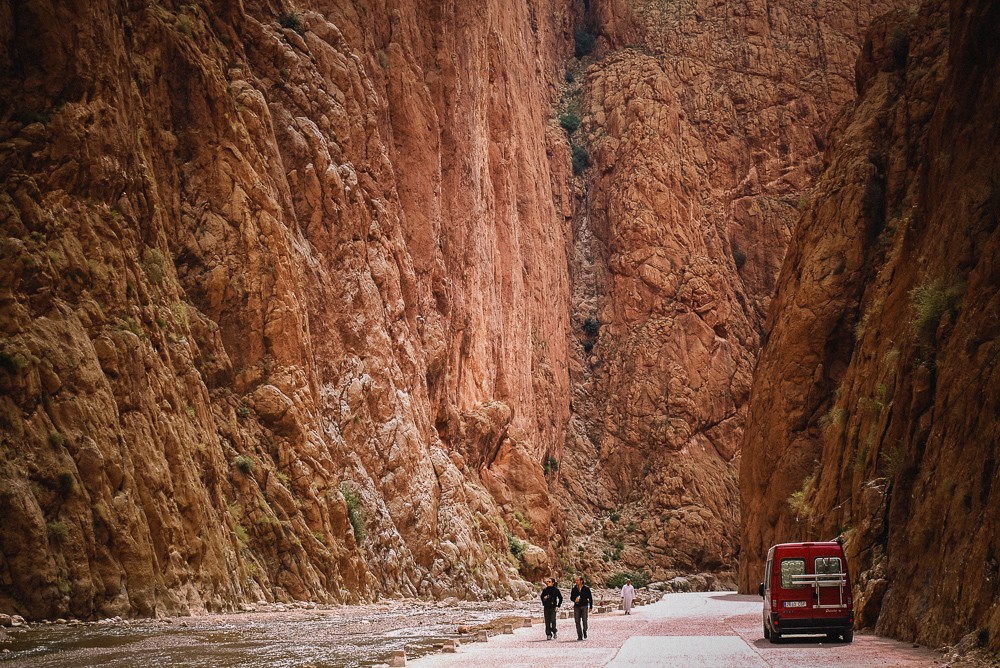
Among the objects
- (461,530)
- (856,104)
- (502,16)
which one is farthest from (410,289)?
(502,16)

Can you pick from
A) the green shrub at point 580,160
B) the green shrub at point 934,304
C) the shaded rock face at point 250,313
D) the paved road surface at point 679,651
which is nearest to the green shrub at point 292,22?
the shaded rock face at point 250,313

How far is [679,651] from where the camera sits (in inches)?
625

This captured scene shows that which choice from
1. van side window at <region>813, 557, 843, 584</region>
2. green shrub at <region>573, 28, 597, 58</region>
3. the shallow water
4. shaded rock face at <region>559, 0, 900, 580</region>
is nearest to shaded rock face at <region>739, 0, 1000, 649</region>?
van side window at <region>813, 557, 843, 584</region>

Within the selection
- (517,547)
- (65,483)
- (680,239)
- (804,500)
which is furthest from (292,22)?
(680,239)

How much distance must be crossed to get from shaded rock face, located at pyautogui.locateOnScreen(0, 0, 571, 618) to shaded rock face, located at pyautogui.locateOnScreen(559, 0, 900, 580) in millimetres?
13444

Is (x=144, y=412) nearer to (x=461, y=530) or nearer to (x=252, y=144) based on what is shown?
(x=252, y=144)

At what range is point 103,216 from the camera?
25.8m

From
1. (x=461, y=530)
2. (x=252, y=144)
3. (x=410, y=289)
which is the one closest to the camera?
(x=252, y=144)

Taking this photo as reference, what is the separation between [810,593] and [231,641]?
35.8 ft

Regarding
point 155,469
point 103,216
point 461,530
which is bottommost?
point 461,530

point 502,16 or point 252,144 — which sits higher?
point 502,16

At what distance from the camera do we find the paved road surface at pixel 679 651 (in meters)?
13.8

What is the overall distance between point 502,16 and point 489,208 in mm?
15799

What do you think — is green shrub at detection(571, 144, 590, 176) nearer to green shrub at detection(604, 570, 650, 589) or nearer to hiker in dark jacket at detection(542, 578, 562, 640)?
green shrub at detection(604, 570, 650, 589)
